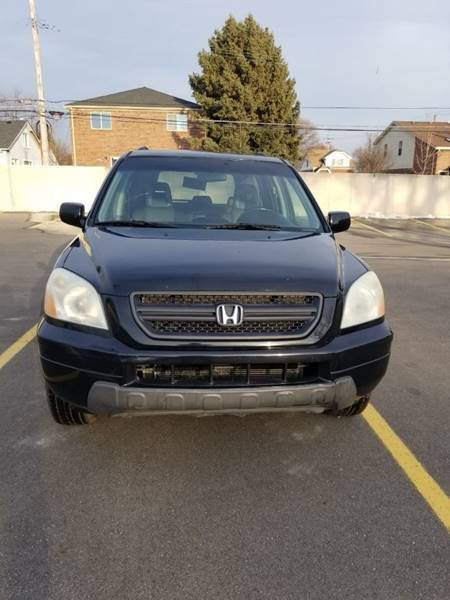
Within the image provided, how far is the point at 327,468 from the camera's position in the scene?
2756 millimetres

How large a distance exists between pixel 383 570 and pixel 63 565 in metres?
1.36

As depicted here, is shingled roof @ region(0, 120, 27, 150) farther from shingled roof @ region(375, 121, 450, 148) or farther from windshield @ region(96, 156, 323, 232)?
windshield @ region(96, 156, 323, 232)

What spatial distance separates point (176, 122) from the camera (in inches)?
1252

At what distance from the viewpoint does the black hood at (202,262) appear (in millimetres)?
2400

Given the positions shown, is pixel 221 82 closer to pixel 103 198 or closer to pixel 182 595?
pixel 103 198

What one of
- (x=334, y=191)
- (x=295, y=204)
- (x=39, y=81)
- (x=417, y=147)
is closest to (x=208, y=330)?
(x=295, y=204)

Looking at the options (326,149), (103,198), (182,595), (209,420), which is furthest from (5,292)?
(326,149)

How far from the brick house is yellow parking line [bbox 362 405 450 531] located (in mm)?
30510

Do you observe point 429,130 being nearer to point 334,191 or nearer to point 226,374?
point 334,191

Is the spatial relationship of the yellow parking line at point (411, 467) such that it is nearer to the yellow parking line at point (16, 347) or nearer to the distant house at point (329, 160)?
the yellow parking line at point (16, 347)

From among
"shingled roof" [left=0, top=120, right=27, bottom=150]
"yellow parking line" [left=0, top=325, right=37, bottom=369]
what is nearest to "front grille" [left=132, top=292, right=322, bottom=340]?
"yellow parking line" [left=0, top=325, right=37, bottom=369]

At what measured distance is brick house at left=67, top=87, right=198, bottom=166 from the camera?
31.6 meters

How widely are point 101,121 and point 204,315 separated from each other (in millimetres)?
32783

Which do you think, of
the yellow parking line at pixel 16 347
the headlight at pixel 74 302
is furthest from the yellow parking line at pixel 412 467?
the yellow parking line at pixel 16 347
